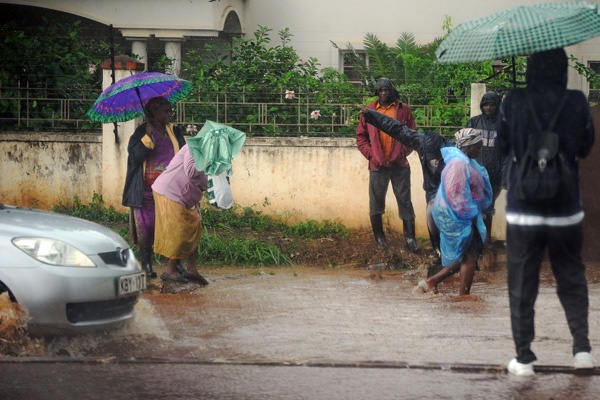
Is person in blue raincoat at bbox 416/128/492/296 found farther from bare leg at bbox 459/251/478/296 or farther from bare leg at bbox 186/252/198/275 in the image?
bare leg at bbox 186/252/198/275

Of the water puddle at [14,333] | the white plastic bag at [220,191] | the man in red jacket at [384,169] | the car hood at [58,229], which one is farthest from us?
the man in red jacket at [384,169]

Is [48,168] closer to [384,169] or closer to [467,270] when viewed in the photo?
[384,169]

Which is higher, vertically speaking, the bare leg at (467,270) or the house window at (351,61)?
the house window at (351,61)

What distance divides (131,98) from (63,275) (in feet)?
14.0

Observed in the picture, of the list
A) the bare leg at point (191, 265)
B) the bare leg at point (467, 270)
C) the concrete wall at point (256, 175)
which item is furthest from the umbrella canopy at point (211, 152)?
the concrete wall at point (256, 175)

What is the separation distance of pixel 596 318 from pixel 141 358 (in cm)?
375

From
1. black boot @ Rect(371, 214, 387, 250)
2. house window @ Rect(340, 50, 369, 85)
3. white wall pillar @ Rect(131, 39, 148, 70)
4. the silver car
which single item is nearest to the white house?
house window @ Rect(340, 50, 369, 85)

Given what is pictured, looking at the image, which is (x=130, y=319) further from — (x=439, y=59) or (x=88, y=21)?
(x=88, y=21)

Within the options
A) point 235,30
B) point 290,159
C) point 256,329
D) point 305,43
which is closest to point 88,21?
point 235,30

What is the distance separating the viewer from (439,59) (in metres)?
6.86

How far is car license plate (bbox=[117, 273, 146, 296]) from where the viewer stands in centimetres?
749

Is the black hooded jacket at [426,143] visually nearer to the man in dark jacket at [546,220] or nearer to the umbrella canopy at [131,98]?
the umbrella canopy at [131,98]

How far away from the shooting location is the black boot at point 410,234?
12961 mm

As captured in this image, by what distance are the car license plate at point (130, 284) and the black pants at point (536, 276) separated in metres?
2.65
